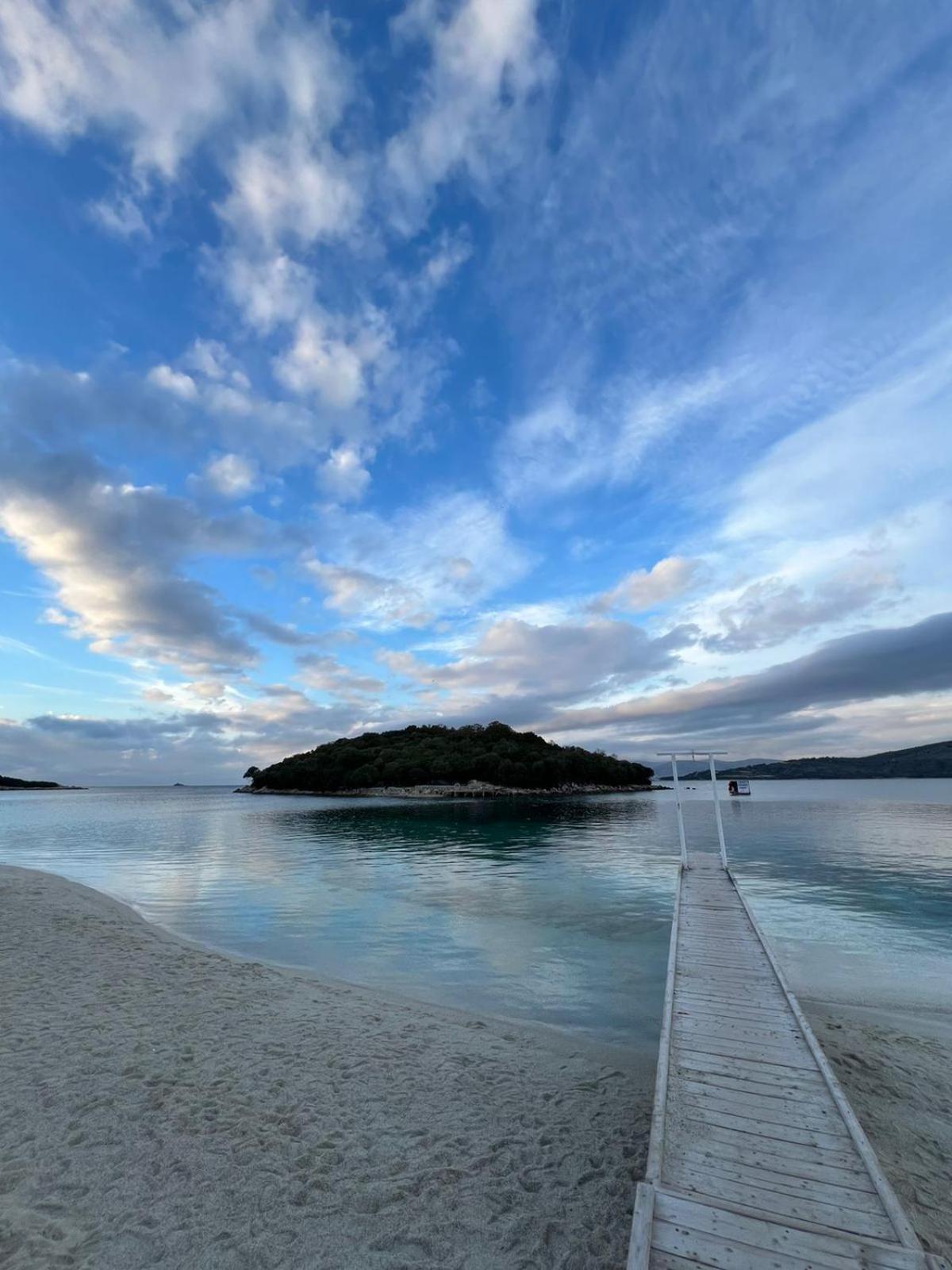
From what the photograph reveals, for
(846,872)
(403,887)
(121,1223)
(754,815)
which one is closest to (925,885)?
(846,872)

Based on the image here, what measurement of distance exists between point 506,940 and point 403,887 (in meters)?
10.1

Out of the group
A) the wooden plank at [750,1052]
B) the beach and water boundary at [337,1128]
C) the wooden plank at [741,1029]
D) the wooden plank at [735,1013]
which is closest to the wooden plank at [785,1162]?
the beach and water boundary at [337,1128]

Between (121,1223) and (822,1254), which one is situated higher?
(822,1254)

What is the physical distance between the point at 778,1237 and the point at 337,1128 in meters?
5.05

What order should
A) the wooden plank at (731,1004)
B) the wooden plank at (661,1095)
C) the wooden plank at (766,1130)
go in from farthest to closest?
the wooden plank at (731,1004) → the wooden plank at (766,1130) → the wooden plank at (661,1095)

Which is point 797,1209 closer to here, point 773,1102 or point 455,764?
point 773,1102

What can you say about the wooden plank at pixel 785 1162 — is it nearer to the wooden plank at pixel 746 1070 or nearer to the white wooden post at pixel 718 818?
the wooden plank at pixel 746 1070

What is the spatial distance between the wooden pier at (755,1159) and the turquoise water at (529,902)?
3070 millimetres

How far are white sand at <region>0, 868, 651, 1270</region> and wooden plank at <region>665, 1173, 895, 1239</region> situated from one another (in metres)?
1.08

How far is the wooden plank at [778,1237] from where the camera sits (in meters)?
4.41

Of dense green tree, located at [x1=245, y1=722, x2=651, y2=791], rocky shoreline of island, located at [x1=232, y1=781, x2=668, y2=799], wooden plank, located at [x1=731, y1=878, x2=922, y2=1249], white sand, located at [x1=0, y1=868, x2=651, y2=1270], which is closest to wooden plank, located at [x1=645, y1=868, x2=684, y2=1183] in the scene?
white sand, located at [x1=0, y1=868, x2=651, y2=1270]

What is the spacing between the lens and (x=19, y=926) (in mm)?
17125

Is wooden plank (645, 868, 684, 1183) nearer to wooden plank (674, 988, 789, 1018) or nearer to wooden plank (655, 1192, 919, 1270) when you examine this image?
wooden plank (674, 988, 789, 1018)

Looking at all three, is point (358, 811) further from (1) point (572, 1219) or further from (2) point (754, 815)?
(1) point (572, 1219)
